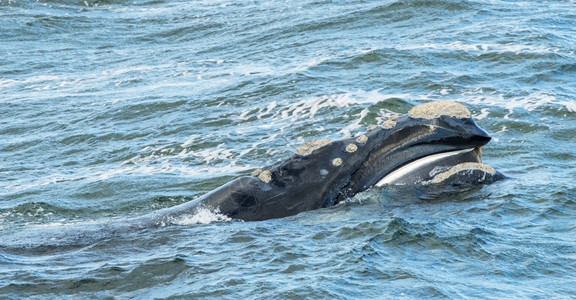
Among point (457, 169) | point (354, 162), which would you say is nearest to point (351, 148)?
point (354, 162)

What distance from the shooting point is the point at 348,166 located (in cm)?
857

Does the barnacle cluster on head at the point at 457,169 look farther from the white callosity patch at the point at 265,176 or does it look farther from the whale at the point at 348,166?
the white callosity patch at the point at 265,176

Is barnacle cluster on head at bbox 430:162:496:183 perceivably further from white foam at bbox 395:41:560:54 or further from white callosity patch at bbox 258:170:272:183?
white foam at bbox 395:41:560:54

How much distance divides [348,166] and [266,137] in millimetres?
6305

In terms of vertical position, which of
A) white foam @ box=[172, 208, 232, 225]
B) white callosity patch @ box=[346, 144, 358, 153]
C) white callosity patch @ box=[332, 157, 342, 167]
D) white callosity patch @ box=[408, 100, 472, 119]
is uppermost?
white callosity patch @ box=[408, 100, 472, 119]

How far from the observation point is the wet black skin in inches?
335

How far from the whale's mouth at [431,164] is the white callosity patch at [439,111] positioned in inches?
12.4

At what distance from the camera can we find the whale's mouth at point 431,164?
870 centimetres

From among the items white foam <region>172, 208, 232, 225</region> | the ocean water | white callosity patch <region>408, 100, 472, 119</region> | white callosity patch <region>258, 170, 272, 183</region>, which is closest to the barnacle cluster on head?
the ocean water

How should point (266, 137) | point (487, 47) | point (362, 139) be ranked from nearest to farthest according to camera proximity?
point (362, 139)
point (266, 137)
point (487, 47)

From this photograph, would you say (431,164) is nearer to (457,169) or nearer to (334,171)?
(457,169)

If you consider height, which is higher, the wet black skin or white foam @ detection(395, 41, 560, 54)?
the wet black skin

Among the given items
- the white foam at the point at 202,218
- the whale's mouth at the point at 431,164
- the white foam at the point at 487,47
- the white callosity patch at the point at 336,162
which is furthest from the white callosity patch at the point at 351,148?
the white foam at the point at 487,47

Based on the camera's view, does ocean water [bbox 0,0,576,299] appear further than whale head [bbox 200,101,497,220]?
No
